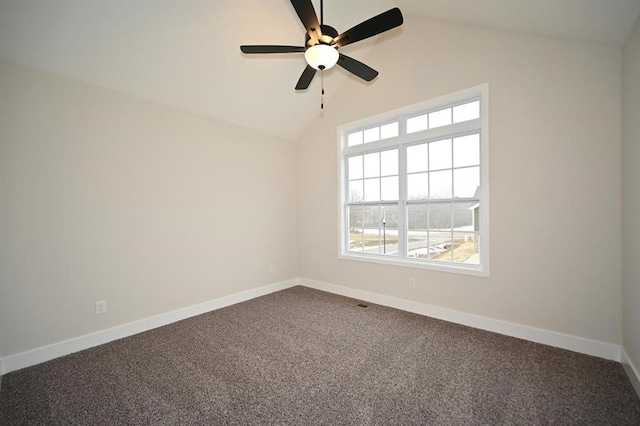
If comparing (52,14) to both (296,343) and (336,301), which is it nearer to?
(296,343)

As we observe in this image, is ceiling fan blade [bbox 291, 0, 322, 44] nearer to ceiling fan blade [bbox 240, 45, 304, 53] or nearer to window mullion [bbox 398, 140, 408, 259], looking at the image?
ceiling fan blade [bbox 240, 45, 304, 53]

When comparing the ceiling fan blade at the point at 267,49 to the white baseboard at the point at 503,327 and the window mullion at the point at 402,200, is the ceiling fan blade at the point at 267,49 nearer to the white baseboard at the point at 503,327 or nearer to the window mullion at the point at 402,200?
the window mullion at the point at 402,200

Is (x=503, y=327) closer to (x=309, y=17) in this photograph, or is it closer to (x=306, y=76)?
(x=306, y=76)

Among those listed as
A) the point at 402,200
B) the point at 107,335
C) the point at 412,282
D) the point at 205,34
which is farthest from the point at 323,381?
the point at 205,34

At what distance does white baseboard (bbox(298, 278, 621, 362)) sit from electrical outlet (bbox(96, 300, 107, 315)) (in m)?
2.85

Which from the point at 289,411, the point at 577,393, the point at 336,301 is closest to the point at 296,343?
the point at 289,411

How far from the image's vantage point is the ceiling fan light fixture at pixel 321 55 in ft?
6.19

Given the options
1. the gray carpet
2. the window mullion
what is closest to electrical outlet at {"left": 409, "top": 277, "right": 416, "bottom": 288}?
the window mullion

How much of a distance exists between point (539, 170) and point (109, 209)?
13.6 feet

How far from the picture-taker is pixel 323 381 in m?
1.99

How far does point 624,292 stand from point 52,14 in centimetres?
489

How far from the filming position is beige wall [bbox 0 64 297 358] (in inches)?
88.3

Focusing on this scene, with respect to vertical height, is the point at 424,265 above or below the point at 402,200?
below

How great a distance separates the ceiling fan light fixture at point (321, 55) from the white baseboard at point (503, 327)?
2796 millimetres
